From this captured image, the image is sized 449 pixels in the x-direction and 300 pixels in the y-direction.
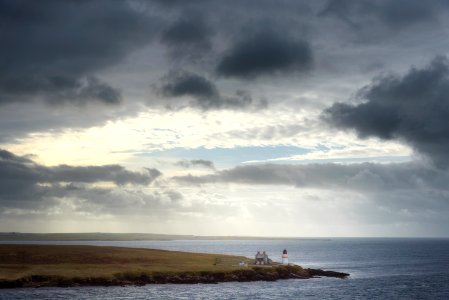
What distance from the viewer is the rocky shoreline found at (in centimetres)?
8754

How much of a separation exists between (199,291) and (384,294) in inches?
1376

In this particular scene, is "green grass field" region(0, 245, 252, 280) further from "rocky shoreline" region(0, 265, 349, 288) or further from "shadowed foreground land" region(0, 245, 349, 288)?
"rocky shoreline" region(0, 265, 349, 288)

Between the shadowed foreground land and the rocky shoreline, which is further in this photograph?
the shadowed foreground land

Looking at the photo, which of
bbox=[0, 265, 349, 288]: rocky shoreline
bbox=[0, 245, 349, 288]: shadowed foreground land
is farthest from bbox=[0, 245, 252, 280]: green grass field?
bbox=[0, 265, 349, 288]: rocky shoreline

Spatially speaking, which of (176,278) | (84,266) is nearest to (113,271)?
(84,266)

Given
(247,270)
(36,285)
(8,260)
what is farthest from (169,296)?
(8,260)

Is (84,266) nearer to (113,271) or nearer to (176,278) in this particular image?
(113,271)

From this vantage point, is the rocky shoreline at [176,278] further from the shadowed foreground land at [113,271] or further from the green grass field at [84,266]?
the green grass field at [84,266]

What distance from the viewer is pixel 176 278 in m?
98.2

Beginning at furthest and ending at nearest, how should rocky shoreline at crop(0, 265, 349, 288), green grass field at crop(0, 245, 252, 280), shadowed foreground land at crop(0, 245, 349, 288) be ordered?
green grass field at crop(0, 245, 252, 280) → shadowed foreground land at crop(0, 245, 349, 288) → rocky shoreline at crop(0, 265, 349, 288)

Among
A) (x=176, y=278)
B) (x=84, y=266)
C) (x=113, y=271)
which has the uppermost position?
(x=84, y=266)

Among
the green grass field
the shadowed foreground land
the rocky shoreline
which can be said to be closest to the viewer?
the rocky shoreline

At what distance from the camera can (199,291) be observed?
86.2 m

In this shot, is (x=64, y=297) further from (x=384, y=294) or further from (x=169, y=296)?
(x=384, y=294)
